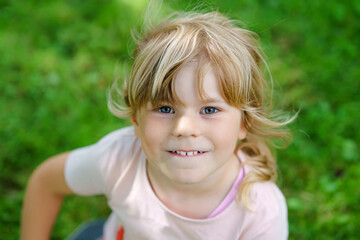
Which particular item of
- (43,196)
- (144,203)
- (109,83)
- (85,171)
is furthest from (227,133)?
(109,83)

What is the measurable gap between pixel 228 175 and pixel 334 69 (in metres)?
1.67

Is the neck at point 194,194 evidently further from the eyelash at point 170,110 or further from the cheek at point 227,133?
the eyelash at point 170,110

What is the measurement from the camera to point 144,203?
5.18 ft

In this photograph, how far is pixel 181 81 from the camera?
4.13 feet

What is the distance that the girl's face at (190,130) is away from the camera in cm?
127

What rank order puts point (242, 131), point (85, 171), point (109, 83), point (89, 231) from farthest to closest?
point (109, 83)
point (89, 231)
point (85, 171)
point (242, 131)

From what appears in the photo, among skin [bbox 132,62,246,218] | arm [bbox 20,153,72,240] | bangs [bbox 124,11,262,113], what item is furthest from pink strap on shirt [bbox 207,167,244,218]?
arm [bbox 20,153,72,240]

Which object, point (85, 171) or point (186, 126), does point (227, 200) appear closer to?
point (186, 126)

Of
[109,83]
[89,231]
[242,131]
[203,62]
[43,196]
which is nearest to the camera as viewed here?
[203,62]

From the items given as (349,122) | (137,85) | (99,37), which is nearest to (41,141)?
(99,37)

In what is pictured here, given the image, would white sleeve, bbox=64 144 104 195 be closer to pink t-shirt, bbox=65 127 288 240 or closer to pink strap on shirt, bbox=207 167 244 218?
pink t-shirt, bbox=65 127 288 240

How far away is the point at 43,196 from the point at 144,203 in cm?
52

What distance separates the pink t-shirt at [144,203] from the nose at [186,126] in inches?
14.5

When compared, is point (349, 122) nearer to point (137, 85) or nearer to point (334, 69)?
point (334, 69)
